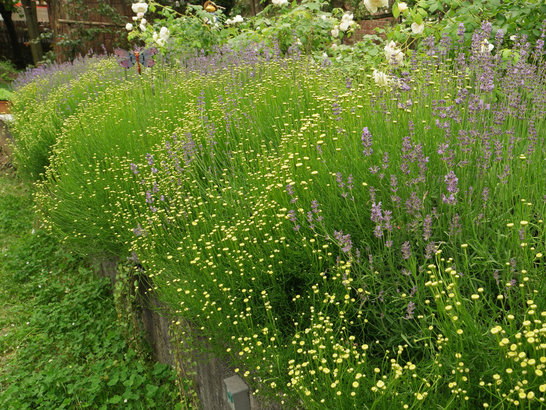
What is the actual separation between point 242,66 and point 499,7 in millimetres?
2387

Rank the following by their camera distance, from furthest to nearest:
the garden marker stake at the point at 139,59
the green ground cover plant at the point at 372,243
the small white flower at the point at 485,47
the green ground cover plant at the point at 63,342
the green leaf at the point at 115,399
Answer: the garden marker stake at the point at 139,59 → the green ground cover plant at the point at 63,342 → the green leaf at the point at 115,399 → the small white flower at the point at 485,47 → the green ground cover plant at the point at 372,243

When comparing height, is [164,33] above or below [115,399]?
above

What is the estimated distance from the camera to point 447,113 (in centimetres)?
261

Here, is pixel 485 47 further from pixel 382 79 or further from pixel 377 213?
pixel 377 213

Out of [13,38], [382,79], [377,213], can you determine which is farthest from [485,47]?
[13,38]

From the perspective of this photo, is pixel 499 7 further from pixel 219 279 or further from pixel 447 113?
pixel 219 279

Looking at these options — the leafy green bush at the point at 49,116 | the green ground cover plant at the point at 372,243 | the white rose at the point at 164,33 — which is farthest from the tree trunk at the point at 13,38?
the green ground cover plant at the point at 372,243

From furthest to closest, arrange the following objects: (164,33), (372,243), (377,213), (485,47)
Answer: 1. (164,33)
2. (485,47)
3. (372,243)
4. (377,213)

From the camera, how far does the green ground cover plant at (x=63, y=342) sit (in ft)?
10.8

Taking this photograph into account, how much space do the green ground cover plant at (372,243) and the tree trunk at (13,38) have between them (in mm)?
20930

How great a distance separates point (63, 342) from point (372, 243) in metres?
2.93

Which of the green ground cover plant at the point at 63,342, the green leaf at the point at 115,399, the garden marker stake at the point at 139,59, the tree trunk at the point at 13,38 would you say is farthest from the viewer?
the tree trunk at the point at 13,38

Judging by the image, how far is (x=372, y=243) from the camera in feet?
7.64

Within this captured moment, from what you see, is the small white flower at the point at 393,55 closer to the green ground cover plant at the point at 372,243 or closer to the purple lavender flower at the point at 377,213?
the green ground cover plant at the point at 372,243
